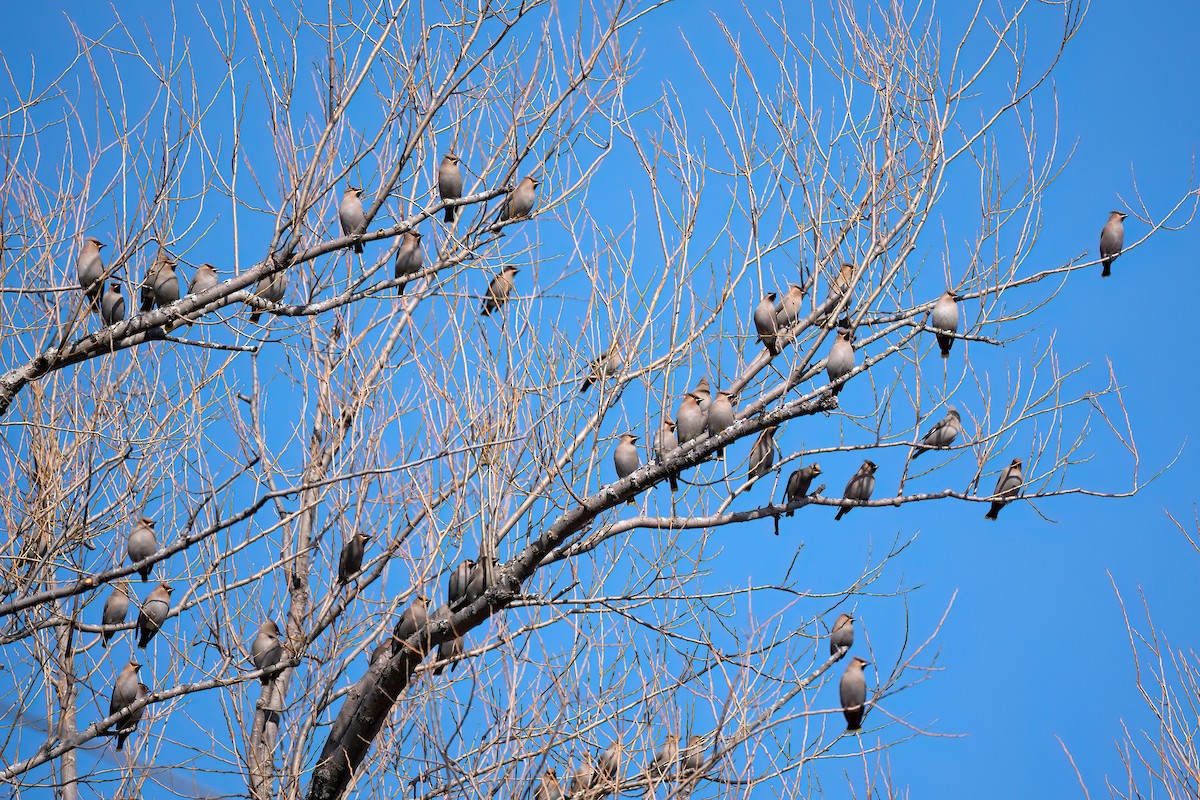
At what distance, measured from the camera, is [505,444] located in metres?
5.60

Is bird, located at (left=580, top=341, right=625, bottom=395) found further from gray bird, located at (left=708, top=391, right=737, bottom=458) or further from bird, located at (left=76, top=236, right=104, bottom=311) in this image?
bird, located at (left=76, top=236, right=104, bottom=311)

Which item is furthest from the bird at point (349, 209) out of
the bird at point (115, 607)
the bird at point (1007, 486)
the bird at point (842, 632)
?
the bird at point (842, 632)

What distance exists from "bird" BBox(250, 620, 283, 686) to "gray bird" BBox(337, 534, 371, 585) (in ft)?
1.83

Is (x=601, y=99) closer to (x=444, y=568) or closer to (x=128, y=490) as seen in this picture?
(x=444, y=568)

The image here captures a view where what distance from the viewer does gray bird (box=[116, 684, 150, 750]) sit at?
277 inches

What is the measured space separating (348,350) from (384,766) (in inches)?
105

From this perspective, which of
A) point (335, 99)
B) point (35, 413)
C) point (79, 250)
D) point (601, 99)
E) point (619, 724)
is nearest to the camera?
point (619, 724)

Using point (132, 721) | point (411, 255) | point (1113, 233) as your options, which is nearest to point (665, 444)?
point (411, 255)

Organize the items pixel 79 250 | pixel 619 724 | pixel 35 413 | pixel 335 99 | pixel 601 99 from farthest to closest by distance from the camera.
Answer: pixel 35 413, pixel 79 250, pixel 601 99, pixel 335 99, pixel 619 724

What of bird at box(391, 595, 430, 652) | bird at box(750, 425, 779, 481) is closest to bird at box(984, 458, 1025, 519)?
bird at box(750, 425, 779, 481)

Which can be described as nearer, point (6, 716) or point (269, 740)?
point (6, 716)

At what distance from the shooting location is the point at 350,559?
7652mm

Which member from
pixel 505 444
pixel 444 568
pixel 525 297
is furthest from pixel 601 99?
pixel 444 568

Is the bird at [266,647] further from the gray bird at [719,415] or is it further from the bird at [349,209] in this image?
the gray bird at [719,415]
